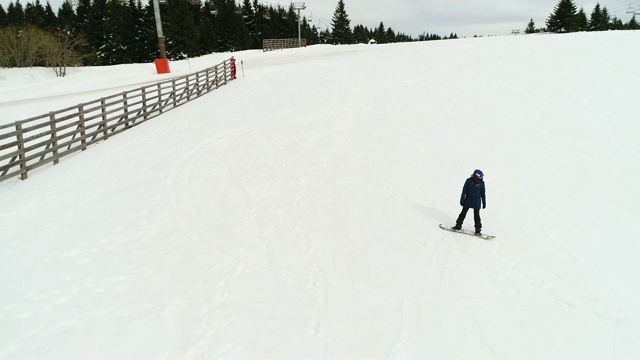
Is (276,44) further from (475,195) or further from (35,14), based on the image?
(475,195)

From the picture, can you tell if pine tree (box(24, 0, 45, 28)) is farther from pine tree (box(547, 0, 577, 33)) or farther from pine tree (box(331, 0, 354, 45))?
pine tree (box(547, 0, 577, 33))

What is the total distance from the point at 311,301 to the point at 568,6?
258 ft

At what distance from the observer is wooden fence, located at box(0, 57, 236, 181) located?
10727 millimetres

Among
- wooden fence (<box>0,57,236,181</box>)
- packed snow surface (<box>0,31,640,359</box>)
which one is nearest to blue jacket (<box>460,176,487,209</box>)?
packed snow surface (<box>0,31,640,359</box>)

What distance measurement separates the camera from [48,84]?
2862 cm

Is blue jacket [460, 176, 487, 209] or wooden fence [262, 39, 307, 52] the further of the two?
Result: wooden fence [262, 39, 307, 52]

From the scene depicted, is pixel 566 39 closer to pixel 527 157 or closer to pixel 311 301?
pixel 527 157

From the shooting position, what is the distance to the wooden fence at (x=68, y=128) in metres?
10.7

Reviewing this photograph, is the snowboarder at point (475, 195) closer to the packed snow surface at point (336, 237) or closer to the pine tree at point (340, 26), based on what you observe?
the packed snow surface at point (336, 237)

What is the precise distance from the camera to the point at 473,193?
8422mm

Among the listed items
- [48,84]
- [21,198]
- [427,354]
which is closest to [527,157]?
[427,354]

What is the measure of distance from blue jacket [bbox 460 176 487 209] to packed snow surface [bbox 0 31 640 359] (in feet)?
2.52

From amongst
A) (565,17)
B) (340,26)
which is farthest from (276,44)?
(565,17)

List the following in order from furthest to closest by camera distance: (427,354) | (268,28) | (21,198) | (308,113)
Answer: (268,28) < (308,113) < (21,198) < (427,354)
